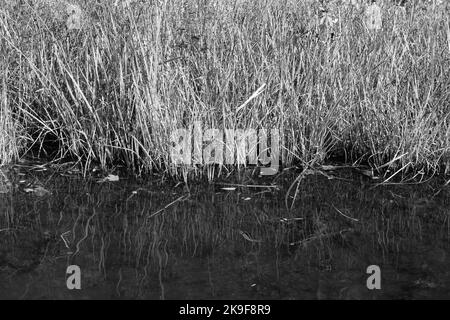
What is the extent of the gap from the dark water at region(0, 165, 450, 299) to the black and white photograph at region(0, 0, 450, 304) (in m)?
0.01

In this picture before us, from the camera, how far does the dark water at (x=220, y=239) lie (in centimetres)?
249

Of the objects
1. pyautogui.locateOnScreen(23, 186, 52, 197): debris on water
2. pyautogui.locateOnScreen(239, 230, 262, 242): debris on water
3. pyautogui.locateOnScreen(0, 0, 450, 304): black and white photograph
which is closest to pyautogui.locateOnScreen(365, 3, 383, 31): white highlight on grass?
pyautogui.locateOnScreen(0, 0, 450, 304): black and white photograph

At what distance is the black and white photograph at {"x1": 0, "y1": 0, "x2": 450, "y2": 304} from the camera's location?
302 cm

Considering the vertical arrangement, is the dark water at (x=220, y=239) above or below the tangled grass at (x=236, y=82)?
below

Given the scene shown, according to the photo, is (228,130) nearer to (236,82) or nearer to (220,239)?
(236,82)

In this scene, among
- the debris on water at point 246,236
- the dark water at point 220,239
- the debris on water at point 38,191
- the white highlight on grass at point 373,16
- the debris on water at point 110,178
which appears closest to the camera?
the dark water at point 220,239

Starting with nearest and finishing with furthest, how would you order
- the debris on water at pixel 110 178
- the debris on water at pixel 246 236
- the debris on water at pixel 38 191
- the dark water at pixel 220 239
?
the dark water at pixel 220 239, the debris on water at pixel 246 236, the debris on water at pixel 38 191, the debris on water at pixel 110 178

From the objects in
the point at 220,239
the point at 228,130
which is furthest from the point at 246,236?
the point at 228,130

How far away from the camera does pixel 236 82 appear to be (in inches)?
150

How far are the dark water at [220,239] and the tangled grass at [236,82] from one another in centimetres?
27

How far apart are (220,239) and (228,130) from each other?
3.02ft

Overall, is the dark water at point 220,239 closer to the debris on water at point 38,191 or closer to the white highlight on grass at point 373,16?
the debris on water at point 38,191

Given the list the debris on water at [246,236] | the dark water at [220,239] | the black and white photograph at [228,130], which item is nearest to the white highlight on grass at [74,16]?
the black and white photograph at [228,130]
